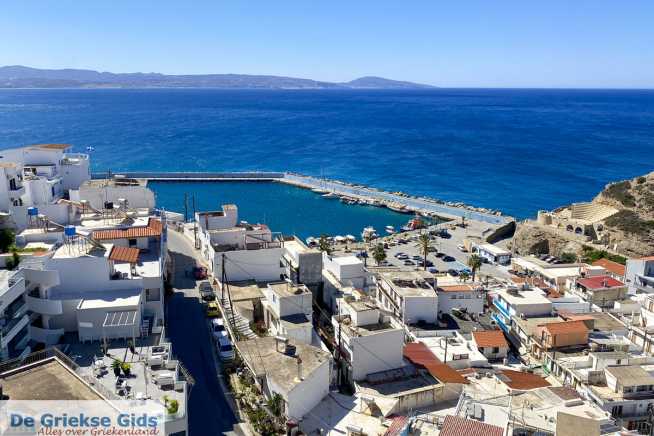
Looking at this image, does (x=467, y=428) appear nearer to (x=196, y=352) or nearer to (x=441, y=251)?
(x=196, y=352)

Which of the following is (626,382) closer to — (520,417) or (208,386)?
(520,417)

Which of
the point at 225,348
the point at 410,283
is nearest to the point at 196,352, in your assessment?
the point at 225,348

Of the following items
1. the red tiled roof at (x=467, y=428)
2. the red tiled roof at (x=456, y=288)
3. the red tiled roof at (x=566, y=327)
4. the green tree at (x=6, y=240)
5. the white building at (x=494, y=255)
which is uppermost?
the green tree at (x=6, y=240)

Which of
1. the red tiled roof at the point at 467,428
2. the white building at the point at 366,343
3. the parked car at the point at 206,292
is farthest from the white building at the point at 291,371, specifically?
the parked car at the point at 206,292

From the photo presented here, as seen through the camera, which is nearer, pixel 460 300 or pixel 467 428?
pixel 467 428

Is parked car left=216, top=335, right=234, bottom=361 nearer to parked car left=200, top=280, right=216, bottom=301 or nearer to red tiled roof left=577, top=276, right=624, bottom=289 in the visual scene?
parked car left=200, top=280, right=216, bottom=301

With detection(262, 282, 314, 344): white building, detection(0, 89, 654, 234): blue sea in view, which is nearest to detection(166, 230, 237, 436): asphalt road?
detection(262, 282, 314, 344): white building

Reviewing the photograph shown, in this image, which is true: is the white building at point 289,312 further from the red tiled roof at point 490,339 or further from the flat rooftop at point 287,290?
the red tiled roof at point 490,339
